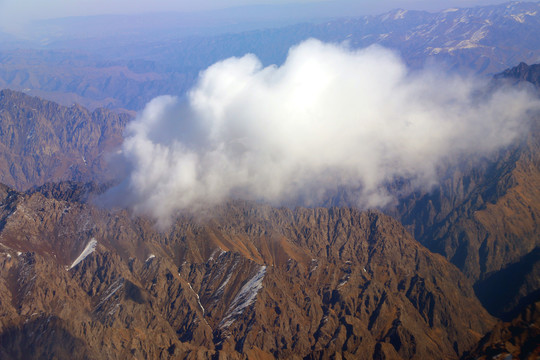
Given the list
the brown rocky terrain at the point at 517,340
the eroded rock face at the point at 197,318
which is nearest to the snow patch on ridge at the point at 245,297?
the eroded rock face at the point at 197,318

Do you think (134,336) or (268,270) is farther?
(268,270)

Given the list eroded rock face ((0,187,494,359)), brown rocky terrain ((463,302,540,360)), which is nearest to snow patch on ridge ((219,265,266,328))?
eroded rock face ((0,187,494,359))

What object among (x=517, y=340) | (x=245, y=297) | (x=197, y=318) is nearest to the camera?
(x=517, y=340)

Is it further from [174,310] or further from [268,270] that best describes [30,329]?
[268,270]

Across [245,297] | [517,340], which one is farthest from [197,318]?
[517,340]

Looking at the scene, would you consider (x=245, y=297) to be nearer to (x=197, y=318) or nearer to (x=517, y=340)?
(x=197, y=318)

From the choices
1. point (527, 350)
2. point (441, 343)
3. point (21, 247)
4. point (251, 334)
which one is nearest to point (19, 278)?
point (21, 247)

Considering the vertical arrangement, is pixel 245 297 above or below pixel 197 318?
above

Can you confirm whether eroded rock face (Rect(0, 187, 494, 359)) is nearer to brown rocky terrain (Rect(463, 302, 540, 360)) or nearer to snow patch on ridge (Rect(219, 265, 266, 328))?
snow patch on ridge (Rect(219, 265, 266, 328))

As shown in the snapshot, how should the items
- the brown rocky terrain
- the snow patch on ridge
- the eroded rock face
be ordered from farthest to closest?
the snow patch on ridge
the eroded rock face
the brown rocky terrain
